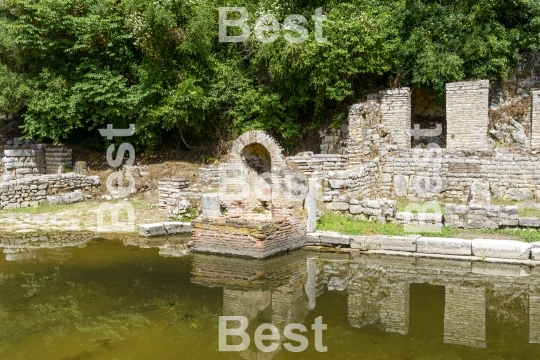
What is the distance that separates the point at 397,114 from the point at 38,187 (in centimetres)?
1230

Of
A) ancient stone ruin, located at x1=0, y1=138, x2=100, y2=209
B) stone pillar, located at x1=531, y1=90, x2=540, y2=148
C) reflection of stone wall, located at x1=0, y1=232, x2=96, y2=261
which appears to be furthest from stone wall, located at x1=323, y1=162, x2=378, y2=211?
ancient stone ruin, located at x1=0, y1=138, x2=100, y2=209

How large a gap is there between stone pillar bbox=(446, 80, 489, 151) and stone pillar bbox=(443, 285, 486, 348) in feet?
31.7

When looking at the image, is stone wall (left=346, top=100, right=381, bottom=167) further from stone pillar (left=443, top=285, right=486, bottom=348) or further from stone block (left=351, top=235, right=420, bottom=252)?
stone pillar (left=443, top=285, right=486, bottom=348)

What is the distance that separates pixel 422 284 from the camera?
28.5ft

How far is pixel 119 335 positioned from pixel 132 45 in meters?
16.6

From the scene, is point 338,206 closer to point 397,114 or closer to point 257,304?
point 257,304

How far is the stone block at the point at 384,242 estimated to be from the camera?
10.5 metres

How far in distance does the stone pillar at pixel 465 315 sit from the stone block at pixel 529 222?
3.34 m

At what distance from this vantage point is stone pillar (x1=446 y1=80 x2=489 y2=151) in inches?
674

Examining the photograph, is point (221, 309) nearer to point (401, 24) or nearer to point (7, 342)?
point (7, 342)

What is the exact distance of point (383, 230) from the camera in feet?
37.5

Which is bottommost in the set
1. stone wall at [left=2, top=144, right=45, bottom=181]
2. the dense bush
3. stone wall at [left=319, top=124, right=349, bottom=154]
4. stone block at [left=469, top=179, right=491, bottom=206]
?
stone block at [left=469, top=179, right=491, bottom=206]

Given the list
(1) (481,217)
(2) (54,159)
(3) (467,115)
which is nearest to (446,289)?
(1) (481,217)

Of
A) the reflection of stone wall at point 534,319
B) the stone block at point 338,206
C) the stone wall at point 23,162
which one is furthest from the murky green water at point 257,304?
the stone wall at point 23,162
